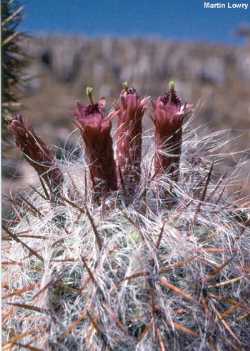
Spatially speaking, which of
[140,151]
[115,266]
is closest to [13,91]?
[140,151]

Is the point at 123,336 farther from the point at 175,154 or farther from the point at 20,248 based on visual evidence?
the point at 175,154

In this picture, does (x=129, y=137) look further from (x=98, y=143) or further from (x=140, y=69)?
(x=140, y=69)

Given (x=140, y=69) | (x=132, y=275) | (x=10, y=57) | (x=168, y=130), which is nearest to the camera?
(x=132, y=275)

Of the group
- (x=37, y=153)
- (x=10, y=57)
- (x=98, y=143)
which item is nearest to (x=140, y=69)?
(x=10, y=57)

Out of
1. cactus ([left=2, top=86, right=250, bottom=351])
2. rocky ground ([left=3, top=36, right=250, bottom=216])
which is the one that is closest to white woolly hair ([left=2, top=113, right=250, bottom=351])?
cactus ([left=2, top=86, right=250, bottom=351])

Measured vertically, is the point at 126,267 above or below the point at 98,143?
below

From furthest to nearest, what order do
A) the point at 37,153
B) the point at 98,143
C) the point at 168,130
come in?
the point at 37,153 < the point at 168,130 < the point at 98,143
